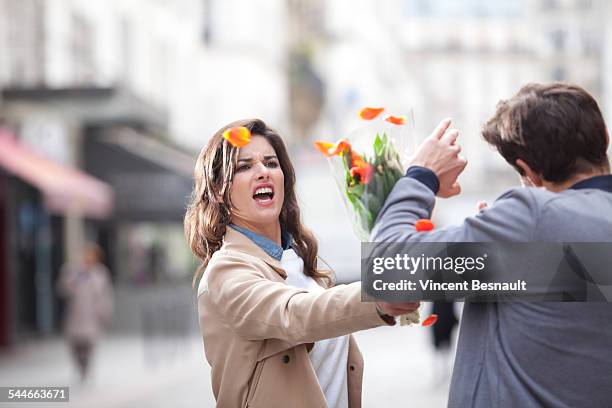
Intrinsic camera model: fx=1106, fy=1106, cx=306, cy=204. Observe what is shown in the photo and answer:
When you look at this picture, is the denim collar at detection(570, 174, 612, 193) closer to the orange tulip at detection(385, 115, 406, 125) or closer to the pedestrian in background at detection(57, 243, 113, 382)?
the orange tulip at detection(385, 115, 406, 125)

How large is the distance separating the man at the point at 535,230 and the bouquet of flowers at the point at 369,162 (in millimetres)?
94

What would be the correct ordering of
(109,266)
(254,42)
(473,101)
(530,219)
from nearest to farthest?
1. (530,219)
2. (109,266)
3. (254,42)
4. (473,101)

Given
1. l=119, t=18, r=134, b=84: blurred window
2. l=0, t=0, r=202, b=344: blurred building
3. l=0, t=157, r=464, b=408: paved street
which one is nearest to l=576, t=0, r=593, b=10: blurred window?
l=0, t=0, r=202, b=344: blurred building

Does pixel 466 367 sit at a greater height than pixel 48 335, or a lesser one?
greater

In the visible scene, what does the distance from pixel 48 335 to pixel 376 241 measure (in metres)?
17.7

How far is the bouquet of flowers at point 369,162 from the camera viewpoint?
8.82 feet

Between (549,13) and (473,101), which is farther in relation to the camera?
(473,101)

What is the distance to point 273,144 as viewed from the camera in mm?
3189

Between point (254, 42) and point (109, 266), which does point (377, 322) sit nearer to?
point (109, 266)

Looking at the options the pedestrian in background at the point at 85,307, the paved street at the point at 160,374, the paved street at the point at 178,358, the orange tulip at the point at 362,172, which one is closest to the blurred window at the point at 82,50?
the paved street at the point at 178,358

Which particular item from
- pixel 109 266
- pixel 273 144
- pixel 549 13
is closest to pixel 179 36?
pixel 109 266

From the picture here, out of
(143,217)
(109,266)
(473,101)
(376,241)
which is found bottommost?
(473,101)

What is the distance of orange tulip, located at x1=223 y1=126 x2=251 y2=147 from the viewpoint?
297 centimetres

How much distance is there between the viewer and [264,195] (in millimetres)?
3119
